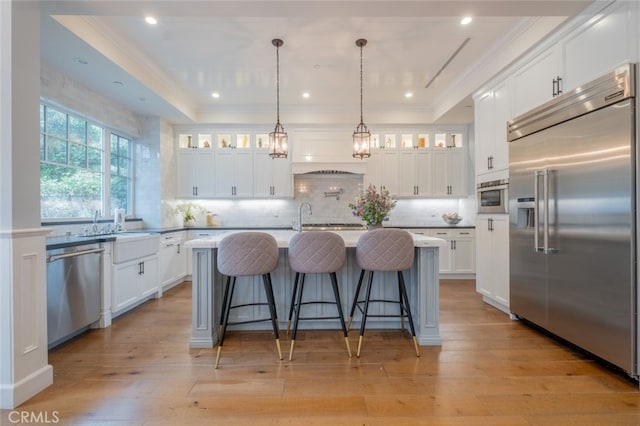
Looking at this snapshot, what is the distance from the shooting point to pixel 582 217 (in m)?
2.42

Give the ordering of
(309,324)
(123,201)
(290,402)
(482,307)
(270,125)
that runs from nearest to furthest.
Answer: (290,402)
(309,324)
(482,307)
(123,201)
(270,125)

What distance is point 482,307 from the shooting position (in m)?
3.93

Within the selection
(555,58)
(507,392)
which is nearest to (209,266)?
(507,392)

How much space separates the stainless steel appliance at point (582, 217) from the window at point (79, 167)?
490cm

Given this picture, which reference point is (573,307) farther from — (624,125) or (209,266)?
Result: (209,266)

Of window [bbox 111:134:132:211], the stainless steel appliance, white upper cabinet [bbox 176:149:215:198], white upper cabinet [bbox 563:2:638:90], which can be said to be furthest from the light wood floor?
white upper cabinet [bbox 176:149:215:198]

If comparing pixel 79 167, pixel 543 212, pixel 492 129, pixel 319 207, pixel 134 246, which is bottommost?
→ pixel 134 246

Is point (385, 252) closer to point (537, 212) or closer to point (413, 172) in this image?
point (537, 212)

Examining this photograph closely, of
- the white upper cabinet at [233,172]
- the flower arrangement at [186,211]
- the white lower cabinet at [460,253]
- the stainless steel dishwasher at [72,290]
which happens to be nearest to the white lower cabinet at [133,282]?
the stainless steel dishwasher at [72,290]

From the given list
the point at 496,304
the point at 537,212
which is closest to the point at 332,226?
the point at 496,304

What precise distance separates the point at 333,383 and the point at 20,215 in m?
2.28

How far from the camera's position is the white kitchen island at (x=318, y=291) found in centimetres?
273

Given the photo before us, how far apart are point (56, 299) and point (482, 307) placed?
444 cm

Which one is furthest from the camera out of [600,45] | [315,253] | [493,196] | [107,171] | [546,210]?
[107,171]
